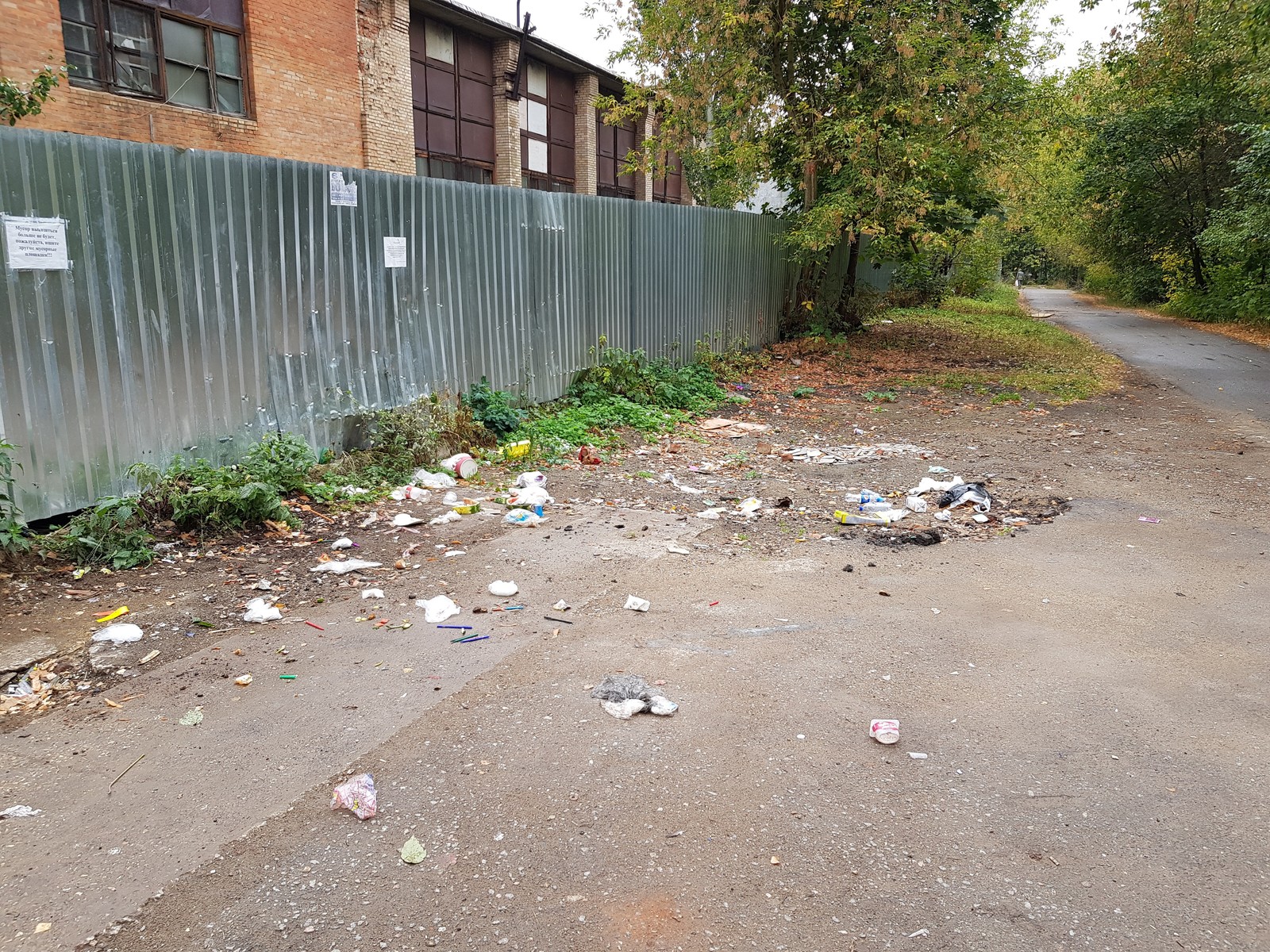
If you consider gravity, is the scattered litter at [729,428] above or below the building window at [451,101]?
below

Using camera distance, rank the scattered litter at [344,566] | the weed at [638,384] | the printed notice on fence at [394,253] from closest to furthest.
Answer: the scattered litter at [344,566] < the printed notice on fence at [394,253] < the weed at [638,384]

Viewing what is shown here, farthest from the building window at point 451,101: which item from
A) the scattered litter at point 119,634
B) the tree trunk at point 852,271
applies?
the scattered litter at point 119,634

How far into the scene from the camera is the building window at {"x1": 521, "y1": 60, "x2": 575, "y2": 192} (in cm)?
2114

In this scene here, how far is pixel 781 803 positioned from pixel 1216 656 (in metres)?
2.53

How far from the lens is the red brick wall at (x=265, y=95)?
1100cm

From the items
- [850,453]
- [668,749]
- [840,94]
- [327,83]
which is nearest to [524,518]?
[668,749]

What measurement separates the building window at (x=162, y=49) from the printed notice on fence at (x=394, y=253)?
7.41 meters

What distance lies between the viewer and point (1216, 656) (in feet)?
13.4

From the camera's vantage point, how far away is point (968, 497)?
21.9 feet

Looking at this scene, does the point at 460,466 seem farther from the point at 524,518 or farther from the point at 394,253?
the point at 394,253

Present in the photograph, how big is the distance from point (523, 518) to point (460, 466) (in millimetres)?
1299

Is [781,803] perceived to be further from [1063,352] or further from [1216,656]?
[1063,352]

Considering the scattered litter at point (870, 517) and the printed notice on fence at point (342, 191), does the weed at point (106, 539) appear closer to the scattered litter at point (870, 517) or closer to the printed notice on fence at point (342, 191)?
the printed notice on fence at point (342, 191)

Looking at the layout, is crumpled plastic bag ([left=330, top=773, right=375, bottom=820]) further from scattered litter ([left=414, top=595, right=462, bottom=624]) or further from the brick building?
the brick building
